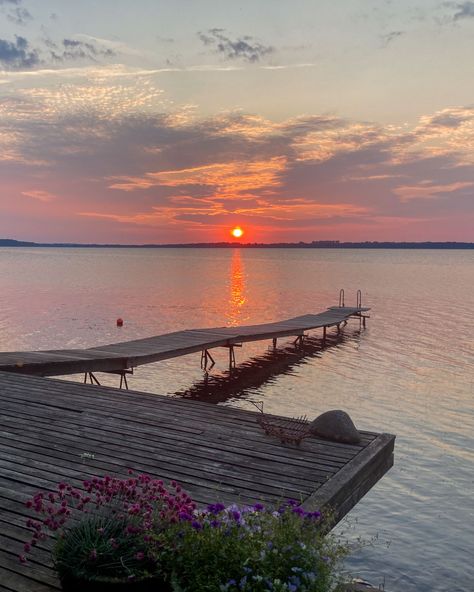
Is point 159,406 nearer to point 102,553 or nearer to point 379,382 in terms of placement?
A: point 102,553

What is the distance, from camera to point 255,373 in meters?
25.2

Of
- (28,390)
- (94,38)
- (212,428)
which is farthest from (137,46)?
(212,428)

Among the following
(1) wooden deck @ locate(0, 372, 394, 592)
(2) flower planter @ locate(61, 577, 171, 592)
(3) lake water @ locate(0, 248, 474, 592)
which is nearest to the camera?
(2) flower planter @ locate(61, 577, 171, 592)

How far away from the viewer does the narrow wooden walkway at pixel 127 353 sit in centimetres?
1501

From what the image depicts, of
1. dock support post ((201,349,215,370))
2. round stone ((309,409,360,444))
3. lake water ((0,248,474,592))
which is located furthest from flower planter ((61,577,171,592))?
dock support post ((201,349,215,370))

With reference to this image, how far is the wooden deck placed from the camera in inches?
229

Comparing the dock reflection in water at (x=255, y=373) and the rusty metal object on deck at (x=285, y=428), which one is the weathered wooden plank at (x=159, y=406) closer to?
the rusty metal object on deck at (x=285, y=428)

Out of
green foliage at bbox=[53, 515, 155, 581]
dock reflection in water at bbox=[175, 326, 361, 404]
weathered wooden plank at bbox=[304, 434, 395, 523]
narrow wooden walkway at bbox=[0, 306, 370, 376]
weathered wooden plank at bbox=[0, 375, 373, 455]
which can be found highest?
green foliage at bbox=[53, 515, 155, 581]

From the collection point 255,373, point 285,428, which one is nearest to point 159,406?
point 285,428

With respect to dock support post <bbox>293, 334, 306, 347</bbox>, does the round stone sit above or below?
above

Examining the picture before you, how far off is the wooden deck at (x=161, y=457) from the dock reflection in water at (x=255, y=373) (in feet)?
38.0

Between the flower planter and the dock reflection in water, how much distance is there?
16.8 meters

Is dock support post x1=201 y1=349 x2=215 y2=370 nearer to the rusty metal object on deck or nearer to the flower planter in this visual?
the rusty metal object on deck

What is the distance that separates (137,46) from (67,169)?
4388 cm
